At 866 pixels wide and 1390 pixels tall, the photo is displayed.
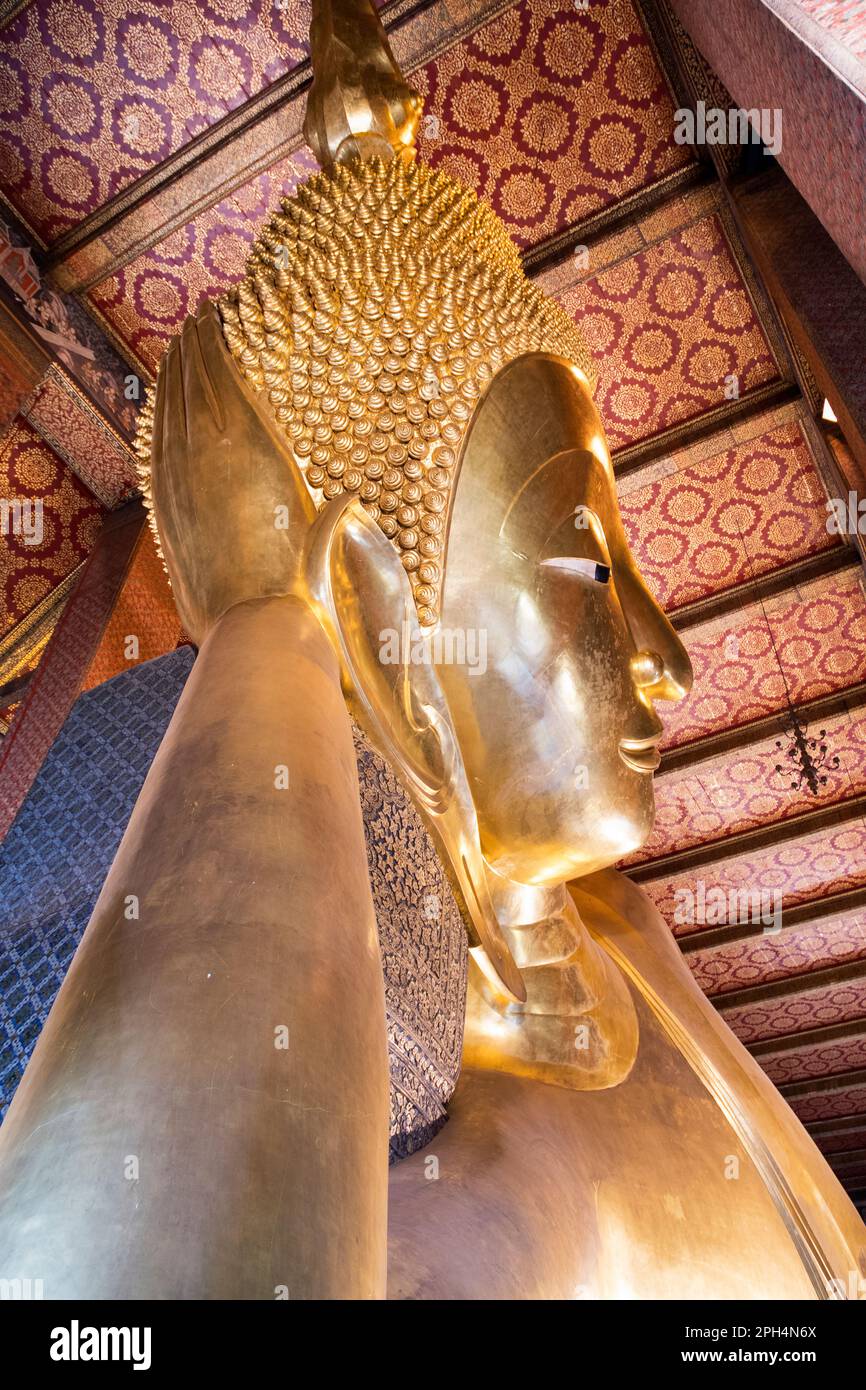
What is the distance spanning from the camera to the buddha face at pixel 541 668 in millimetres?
1358

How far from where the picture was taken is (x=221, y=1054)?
614 mm

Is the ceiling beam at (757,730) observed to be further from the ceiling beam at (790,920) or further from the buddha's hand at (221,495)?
the buddha's hand at (221,495)

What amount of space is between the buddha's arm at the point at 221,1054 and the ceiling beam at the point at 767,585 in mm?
3219

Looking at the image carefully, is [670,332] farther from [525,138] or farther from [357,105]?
[357,105]

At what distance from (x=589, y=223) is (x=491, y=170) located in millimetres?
348

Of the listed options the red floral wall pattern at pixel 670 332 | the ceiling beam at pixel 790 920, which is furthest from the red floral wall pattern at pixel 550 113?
the ceiling beam at pixel 790 920

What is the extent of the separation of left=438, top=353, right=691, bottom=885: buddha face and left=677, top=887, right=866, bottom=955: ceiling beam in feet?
12.7

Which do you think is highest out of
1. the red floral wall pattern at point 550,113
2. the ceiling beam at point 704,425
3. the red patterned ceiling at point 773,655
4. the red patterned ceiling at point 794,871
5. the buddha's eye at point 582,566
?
the red floral wall pattern at point 550,113

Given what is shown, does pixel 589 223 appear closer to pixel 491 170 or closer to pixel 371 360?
pixel 491 170

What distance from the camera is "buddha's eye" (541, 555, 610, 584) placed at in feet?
4.53

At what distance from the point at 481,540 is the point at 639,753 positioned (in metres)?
0.38

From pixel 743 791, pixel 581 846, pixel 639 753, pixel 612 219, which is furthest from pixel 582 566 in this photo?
pixel 743 791

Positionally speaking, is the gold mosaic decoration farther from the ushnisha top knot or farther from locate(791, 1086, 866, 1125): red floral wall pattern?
locate(791, 1086, 866, 1125): red floral wall pattern

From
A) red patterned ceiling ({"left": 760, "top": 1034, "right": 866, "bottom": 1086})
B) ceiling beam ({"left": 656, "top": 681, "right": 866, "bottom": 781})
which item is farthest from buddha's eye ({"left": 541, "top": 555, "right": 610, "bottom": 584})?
red patterned ceiling ({"left": 760, "top": 1034, "right": 866, "bottom": 1086})
